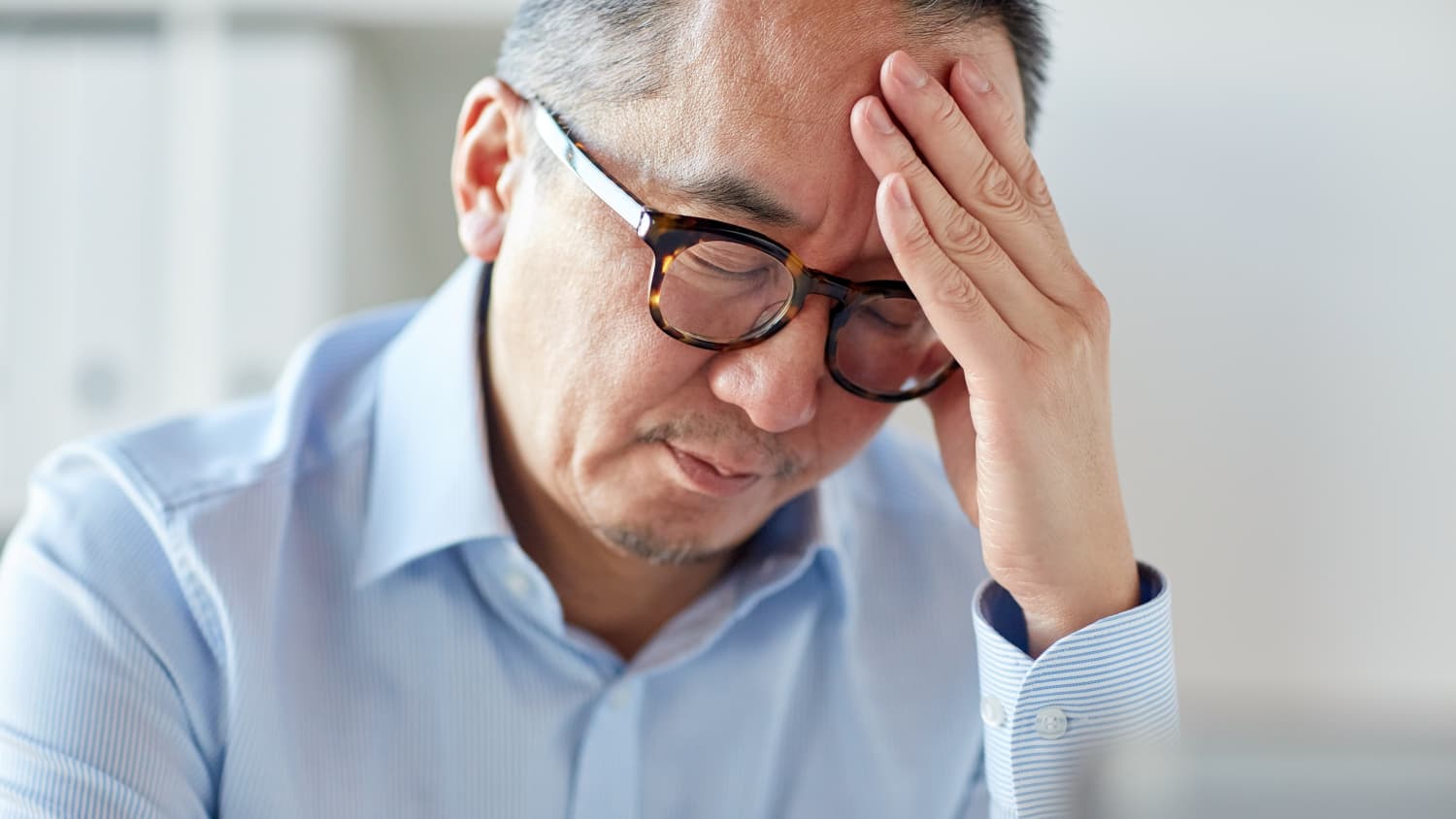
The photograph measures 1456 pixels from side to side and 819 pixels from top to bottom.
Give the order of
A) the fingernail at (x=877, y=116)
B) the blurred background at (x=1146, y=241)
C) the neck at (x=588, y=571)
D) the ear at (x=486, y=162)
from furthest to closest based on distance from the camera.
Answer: the blurred background at (x=1146, y=241)
the neck at (x=588, y=571)
the ear at (x=486, y=162)
the fingernail at (x=877, y=116)

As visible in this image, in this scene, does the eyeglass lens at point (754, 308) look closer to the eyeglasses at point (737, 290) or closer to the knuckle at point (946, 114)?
the eyeglasses at point (737, 290)

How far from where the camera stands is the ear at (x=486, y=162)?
116cm

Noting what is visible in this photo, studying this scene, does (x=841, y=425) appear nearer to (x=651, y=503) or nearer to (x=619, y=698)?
(x=651, y=503)

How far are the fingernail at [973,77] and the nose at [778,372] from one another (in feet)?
0.65

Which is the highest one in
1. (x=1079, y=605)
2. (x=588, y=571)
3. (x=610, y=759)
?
(x=1079, y=605)

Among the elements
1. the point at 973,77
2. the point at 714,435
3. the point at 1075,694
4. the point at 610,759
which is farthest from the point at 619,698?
the point at 973,77

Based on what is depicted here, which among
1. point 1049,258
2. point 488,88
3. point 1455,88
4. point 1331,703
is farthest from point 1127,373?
point 1331,703

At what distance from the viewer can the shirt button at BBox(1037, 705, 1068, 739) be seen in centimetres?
110

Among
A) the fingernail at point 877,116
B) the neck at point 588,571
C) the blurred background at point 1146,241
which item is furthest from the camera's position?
the blurred background at point 1146,241

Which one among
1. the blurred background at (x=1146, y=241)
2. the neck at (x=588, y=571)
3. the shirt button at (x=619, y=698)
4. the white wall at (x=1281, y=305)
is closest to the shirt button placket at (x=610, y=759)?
the shirt button at (x=619, y=698)

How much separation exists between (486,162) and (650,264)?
0.85 feet

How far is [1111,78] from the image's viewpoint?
7.80 feet

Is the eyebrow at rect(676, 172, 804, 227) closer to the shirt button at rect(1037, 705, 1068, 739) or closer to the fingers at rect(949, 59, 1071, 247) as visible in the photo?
the fingers at rect(949, 59, 1071, 247)

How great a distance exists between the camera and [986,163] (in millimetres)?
1017
